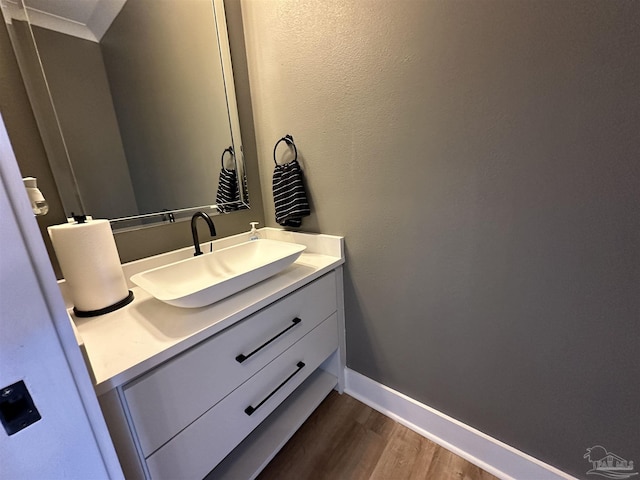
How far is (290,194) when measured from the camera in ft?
4.39

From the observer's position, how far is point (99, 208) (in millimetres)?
1013

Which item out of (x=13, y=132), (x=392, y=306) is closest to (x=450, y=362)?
(x=392, y=306)

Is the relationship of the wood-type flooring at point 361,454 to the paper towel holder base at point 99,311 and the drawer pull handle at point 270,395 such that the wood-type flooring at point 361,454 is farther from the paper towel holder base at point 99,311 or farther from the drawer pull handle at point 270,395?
the paper towel holder base at point 99,311

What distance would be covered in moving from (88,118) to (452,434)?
1909mm

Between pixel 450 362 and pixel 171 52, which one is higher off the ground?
pixel 171 52

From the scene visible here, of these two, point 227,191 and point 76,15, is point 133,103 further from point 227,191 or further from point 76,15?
point 227,191

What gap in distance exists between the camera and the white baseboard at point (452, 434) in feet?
3.34

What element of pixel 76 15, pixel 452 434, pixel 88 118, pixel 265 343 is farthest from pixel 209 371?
pixel 76 15

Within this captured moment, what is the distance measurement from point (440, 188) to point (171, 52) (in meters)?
1.29

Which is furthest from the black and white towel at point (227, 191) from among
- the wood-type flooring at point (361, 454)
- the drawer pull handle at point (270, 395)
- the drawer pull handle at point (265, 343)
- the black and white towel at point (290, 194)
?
the wood-type flooring at point (361, 454)

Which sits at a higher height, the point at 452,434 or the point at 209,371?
the point at 209,371

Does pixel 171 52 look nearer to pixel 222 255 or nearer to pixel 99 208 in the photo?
pixel 99 208

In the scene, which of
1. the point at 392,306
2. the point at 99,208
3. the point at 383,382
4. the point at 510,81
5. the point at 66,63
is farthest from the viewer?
the point at 383,382

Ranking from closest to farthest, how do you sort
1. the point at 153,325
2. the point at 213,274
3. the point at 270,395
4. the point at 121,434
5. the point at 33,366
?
the point at 33,366 < the point at 121,434 < the point at 153,325 < the point at 270,395 < the point at 213,274
